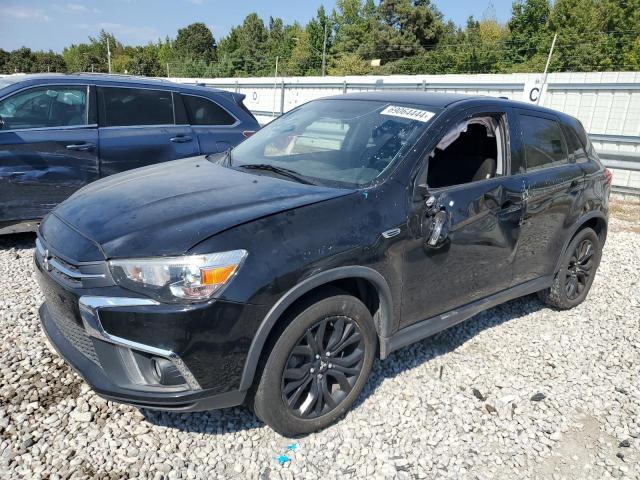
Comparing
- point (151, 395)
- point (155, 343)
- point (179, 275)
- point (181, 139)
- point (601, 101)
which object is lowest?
point (151, 395)

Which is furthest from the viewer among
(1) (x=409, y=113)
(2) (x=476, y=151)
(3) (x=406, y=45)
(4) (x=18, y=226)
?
(3) (x=406, y=45)

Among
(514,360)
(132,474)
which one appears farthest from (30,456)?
(514,360)

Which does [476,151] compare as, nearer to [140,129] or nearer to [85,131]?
[140,129]

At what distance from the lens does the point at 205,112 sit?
19.8ft

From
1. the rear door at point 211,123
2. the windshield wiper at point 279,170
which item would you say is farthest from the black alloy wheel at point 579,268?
the rear door at point 211,123

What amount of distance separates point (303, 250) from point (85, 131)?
12.7 feet

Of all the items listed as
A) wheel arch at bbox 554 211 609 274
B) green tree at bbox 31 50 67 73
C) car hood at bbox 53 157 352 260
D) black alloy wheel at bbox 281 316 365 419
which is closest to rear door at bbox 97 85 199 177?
car hood at bbox 53 157 352 260

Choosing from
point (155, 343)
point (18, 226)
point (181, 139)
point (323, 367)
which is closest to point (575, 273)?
point (323, 367)

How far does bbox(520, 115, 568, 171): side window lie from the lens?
150 inches

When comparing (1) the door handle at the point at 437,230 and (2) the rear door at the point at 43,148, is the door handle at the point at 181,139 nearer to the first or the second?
(2) the rear door at the point at 43,148

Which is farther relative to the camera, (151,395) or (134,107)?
(134,107)

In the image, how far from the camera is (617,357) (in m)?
3.92

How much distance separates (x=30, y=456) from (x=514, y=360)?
315cm

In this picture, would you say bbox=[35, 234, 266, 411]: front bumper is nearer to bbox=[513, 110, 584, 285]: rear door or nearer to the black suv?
the black suv
